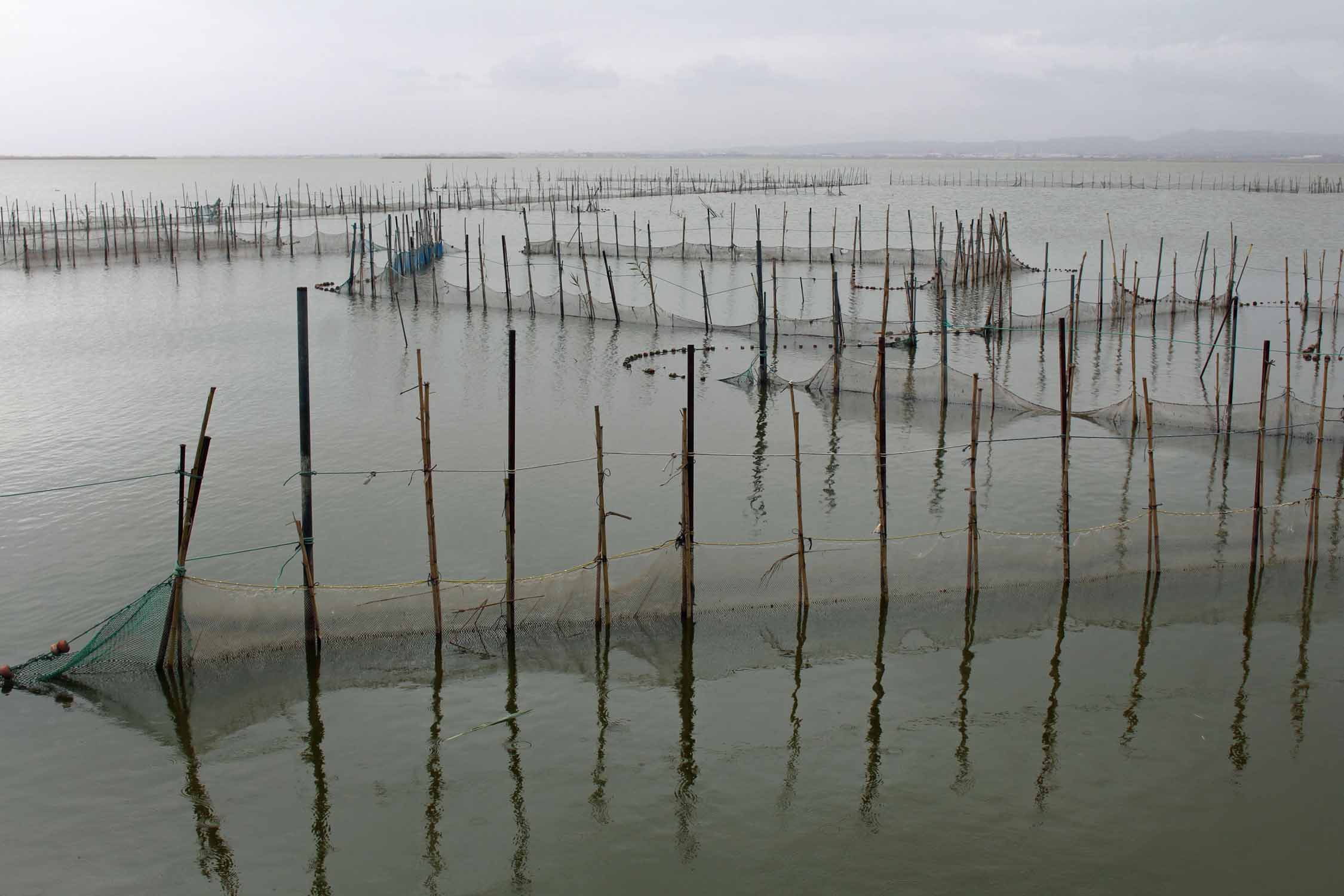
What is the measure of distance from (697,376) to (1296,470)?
8.17 meters

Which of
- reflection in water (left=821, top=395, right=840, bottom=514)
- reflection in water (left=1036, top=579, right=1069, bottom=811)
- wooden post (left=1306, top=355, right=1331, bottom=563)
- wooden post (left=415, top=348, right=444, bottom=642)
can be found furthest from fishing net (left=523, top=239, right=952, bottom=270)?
wooden post (left=415, top=348, right=444, bottom=642)

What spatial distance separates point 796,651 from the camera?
24.9 ft

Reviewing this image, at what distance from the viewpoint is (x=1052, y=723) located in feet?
22.0

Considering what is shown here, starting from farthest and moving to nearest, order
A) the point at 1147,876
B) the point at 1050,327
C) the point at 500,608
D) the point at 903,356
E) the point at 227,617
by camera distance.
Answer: the point at 1050,327, the point at 903,356, the point at 500,608, the point at 227,617, the point at 1147,876

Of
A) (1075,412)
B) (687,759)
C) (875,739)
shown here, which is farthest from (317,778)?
(1075,412)

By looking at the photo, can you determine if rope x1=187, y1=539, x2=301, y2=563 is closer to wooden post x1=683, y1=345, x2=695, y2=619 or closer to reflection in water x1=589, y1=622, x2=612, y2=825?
reflection in water x1=589, y1=622, x2=612, y2=825

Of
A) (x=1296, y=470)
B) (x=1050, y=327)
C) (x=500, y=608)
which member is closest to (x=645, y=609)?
(x=500, y=608)

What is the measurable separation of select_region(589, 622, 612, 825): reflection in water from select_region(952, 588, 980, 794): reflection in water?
6.55ft

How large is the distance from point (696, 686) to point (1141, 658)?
3.19m

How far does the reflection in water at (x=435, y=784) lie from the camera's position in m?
5.37

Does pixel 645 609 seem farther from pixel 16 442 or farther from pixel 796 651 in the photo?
pixel 16 442

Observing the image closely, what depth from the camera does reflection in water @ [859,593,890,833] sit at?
19.1ft

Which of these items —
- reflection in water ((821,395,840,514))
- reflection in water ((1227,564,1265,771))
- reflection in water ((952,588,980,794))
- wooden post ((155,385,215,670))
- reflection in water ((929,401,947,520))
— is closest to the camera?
reflection in water ((952,588,980,794))

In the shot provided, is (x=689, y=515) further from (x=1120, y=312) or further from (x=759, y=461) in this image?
(x=1120, y=312)
